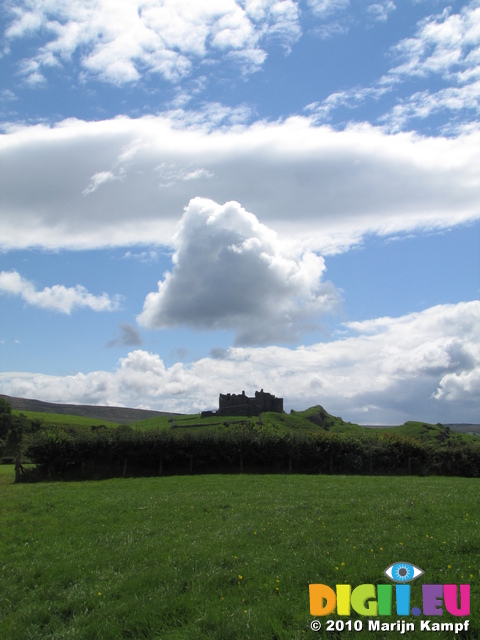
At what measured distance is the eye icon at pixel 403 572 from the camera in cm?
888

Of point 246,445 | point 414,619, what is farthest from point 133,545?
point 246,445

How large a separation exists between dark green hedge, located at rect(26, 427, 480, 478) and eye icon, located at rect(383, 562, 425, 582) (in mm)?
36544

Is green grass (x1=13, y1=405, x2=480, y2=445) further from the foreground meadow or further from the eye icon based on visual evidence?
the eye icon

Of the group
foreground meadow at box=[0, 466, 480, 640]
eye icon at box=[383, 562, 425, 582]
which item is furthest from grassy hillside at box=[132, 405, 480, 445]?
eye icon at box=[383, 562, 425, 582]

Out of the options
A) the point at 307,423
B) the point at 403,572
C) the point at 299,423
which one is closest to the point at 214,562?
the point at 403,572

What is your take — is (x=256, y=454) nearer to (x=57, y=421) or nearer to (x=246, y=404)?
(x=246, y=404)

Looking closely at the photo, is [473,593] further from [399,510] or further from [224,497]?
[224,497]

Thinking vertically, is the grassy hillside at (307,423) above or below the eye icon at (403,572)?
below

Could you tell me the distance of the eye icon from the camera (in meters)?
8.88

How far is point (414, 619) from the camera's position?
7238 millimetres

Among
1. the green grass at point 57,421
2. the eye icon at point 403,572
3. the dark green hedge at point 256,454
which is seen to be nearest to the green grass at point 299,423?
the green grass at point 57,421

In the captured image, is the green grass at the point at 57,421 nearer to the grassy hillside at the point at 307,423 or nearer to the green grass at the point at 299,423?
the green grass at the point at 299,423

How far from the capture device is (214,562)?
1082cm

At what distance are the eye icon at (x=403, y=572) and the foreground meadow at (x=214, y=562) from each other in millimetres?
184
